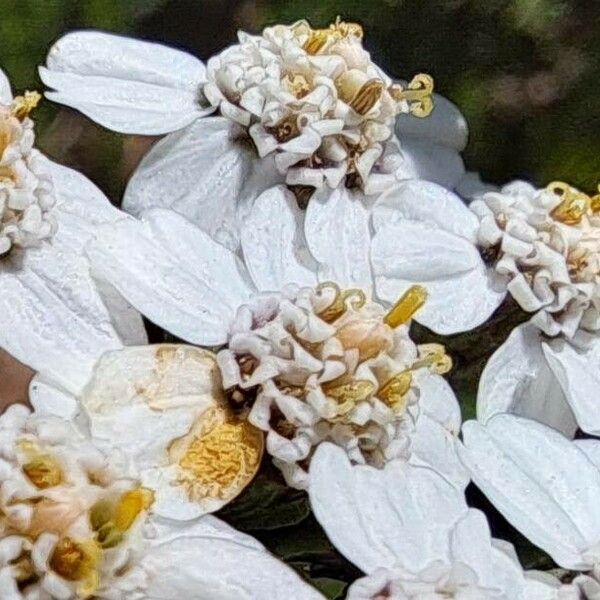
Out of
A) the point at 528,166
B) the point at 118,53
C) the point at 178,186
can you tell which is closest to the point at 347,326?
the point at 178,186

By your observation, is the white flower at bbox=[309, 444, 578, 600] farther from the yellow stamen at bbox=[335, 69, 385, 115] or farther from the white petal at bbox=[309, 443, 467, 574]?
the yellow stamen at bbox=[335, 69, 385, 115]

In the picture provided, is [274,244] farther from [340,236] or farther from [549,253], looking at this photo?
[549,253]

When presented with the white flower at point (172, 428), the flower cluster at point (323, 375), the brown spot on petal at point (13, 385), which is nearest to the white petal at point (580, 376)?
the flower cluster at point (323, 375)

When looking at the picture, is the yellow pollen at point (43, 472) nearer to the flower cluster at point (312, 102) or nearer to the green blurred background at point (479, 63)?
the flower cluster at point (312, 102)

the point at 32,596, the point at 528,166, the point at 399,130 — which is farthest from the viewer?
the point at 528,166

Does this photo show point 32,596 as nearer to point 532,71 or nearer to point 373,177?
point 373,177

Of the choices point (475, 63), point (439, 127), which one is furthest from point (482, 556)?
point (475, 63)
